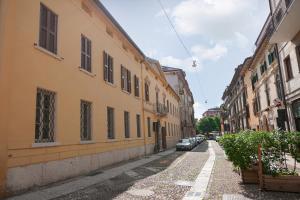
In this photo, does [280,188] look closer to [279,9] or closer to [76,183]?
[76,183]

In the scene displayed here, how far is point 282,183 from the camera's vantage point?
6832mm

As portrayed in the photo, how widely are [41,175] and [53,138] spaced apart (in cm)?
144

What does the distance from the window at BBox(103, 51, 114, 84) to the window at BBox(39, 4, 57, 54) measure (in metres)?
4.62

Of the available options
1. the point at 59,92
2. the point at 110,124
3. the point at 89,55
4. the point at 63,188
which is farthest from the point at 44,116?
the point at 110,124

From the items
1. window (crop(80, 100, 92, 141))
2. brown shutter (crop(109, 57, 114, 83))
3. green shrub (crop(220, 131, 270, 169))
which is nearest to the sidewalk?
window (crop(80, 100, 92, 141))

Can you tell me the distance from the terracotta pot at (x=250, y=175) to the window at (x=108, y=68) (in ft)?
29.7

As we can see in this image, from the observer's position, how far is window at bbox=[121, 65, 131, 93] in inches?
696

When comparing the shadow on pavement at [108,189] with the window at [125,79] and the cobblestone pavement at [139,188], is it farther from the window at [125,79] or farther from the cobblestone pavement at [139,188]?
the window at [125,79]

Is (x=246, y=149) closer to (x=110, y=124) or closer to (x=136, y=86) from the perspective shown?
(x=110, y=124)

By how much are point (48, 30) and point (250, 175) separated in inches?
331

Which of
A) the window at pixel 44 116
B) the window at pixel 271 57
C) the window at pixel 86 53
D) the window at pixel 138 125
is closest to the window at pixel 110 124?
the window at pixel 86 53

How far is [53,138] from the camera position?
9.49 meters

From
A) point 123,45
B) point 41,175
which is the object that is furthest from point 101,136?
point 123,45

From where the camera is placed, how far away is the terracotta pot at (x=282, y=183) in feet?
22.1
